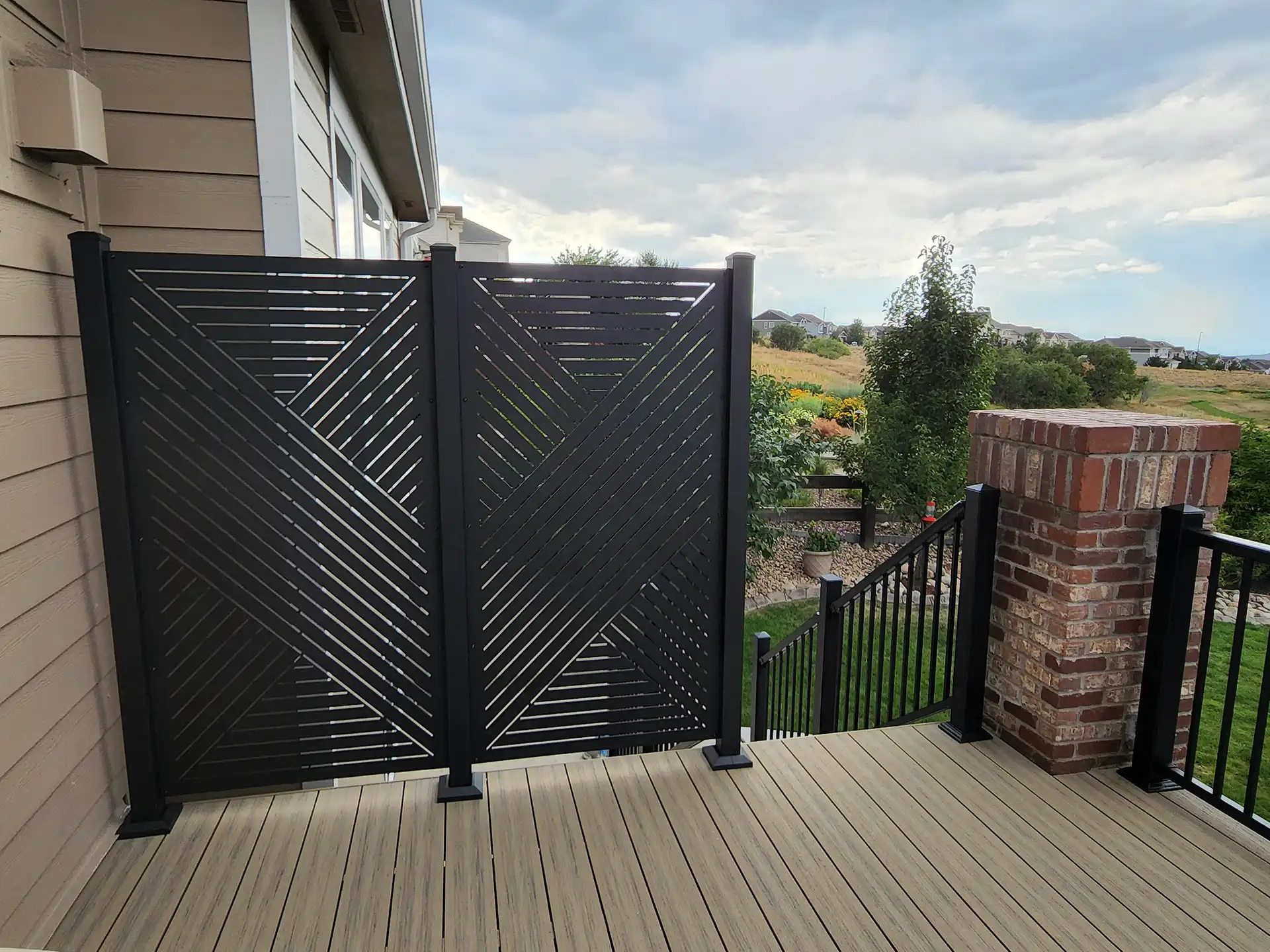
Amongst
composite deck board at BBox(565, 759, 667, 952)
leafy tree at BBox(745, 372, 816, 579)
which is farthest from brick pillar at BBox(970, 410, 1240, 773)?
leafy tree at BBox(745, 372, 816, 579)

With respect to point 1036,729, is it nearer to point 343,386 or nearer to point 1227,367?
point 343,386

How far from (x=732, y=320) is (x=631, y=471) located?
0.57 metres

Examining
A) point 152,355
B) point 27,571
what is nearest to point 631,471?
point 152,355

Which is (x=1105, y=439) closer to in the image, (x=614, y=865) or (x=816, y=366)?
(x=614, y=865)

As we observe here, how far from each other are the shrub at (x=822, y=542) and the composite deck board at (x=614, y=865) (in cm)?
701

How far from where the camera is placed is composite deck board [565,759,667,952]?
1.70 metres

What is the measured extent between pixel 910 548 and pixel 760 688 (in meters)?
1.73

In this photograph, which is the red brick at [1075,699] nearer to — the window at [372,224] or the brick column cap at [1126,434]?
the brick column cap at [1126,434]

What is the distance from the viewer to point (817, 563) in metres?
8.98

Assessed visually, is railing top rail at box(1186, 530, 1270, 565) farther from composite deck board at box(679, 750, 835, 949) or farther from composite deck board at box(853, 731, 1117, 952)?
composite deck board at box(679, 750, 835, 949)

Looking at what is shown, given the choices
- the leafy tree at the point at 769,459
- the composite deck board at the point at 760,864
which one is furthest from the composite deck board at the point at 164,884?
the leafy tree at the point at 769,459

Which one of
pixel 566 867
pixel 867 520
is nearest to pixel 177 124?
pixel 566 867

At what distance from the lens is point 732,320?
7.34ft

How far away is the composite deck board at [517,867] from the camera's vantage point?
1.70 m
